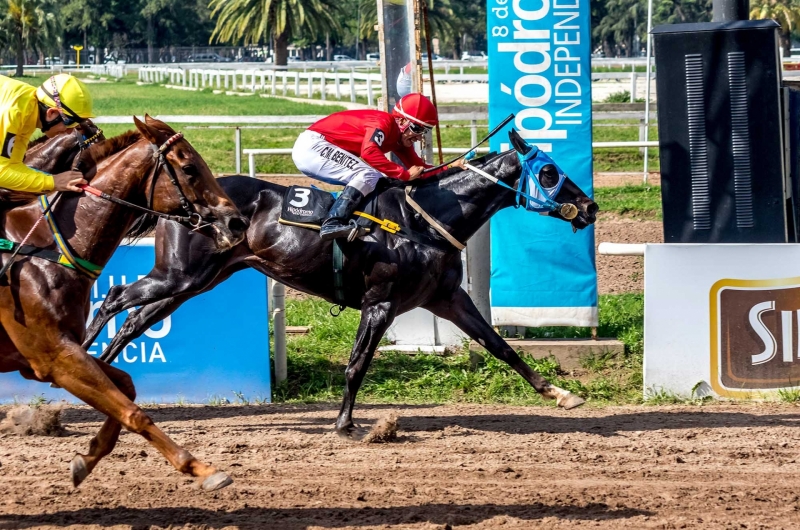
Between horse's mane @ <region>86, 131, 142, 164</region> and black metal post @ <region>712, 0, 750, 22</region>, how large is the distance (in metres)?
5.13

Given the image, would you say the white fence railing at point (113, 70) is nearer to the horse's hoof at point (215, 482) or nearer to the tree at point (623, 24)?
the tree at point (623, 24)

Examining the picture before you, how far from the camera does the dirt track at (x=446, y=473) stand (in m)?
4.99

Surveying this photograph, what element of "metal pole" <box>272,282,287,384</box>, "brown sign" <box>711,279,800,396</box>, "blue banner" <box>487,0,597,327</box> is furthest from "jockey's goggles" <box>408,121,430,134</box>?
"brown sign" <box>711,279,800,396</box>

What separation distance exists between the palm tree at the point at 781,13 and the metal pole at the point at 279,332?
3365 centimetres

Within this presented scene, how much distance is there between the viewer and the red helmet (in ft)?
22.1

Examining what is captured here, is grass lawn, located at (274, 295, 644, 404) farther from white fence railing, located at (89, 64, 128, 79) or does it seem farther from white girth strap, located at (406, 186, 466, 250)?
white fence railing, located at (89, 64, 128, 79)

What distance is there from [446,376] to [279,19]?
36129 millimetres

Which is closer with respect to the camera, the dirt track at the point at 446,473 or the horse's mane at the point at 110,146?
the dirt track at the point at 446,473

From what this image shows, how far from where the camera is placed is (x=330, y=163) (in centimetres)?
686

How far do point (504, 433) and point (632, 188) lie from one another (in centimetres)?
947

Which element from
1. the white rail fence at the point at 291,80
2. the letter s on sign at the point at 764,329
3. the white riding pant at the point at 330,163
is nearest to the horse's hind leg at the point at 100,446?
the white riding pant at the point at 330,163

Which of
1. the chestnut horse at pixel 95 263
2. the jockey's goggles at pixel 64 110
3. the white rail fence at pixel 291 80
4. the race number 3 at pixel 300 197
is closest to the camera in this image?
the chestnut horse at pixel 95 263

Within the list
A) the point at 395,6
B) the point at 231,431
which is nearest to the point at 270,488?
the point at 231,431

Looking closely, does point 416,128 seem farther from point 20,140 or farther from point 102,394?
point 102,394
